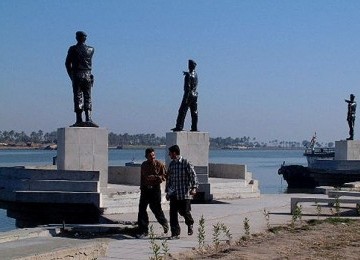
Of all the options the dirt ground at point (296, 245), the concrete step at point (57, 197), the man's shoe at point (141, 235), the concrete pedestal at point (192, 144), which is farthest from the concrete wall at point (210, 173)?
the man's shoe at point (141, 235)

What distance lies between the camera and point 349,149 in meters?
35.9

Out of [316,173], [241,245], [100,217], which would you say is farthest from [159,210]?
[316,173]

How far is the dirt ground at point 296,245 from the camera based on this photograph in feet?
32.2

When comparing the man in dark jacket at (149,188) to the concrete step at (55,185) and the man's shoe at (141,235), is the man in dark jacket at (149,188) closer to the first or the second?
the man's shoe at (141,235)

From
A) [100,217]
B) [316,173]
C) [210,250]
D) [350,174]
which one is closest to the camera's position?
[210,250]

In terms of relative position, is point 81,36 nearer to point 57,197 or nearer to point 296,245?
point 57,197

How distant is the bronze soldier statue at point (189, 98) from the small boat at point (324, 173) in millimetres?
13534

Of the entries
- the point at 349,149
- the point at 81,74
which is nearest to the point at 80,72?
the point at 81,74

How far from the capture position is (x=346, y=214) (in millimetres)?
15578

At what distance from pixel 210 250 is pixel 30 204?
6.25 m

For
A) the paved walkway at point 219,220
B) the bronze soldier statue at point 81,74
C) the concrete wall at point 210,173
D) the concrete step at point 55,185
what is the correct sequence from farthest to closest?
the concrete wall at point 210,173 → the bronze soldier statue at point 81,74 → the concrete step at point 55,185 → the paved walkway at point 219,220

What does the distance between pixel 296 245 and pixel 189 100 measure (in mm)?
11611

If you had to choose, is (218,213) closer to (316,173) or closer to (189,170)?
(189,170)

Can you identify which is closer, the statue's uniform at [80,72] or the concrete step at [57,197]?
the concrete step at [57,197]
